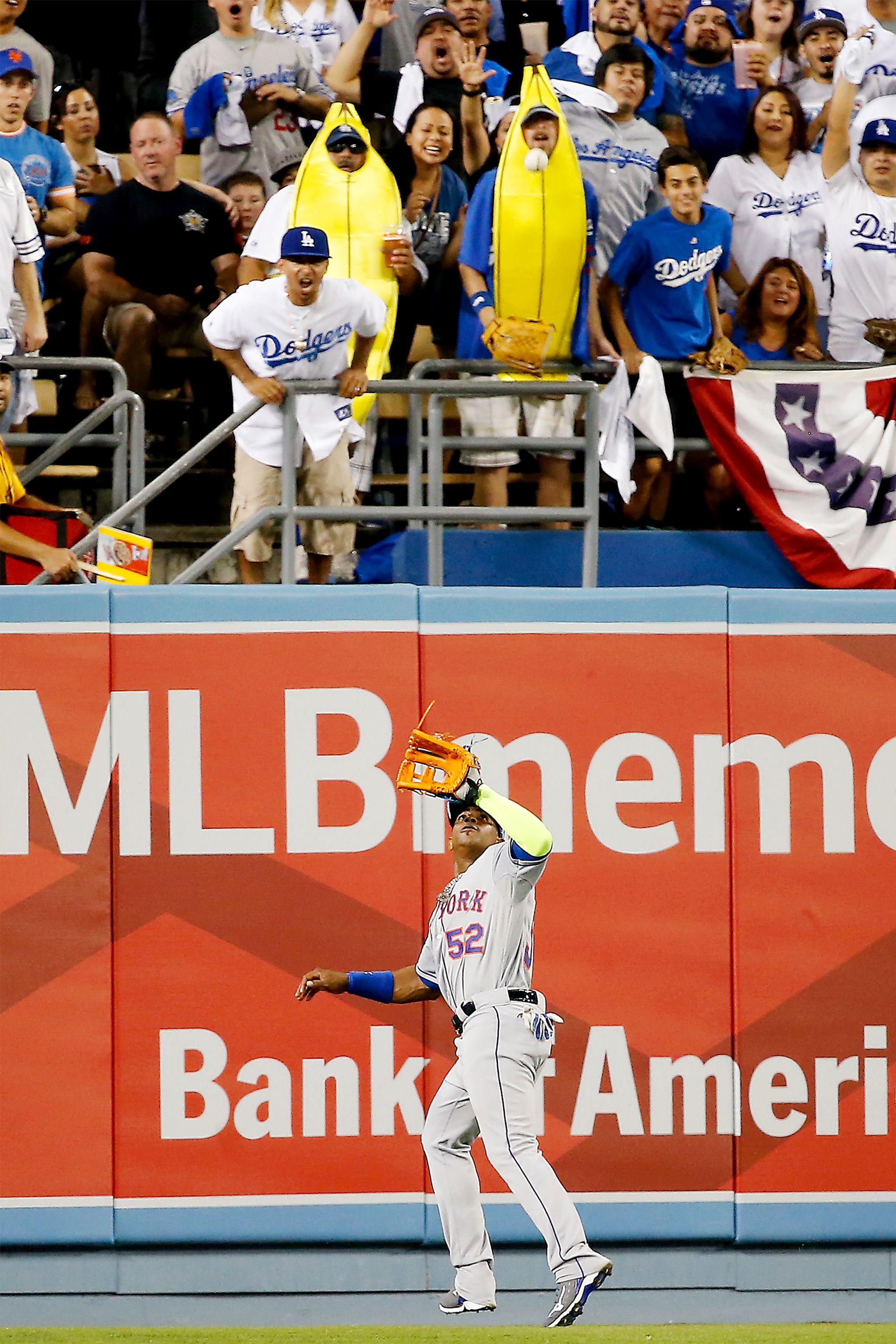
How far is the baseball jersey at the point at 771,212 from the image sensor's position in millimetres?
10078

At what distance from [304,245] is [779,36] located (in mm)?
4274

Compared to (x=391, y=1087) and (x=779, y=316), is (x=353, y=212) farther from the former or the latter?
(x=391, y=1087)

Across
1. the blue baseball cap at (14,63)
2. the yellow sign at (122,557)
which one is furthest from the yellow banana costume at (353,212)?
the yellow sign at (122,557)

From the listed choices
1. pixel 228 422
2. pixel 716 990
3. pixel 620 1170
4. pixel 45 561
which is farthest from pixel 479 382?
pixel 620 1170

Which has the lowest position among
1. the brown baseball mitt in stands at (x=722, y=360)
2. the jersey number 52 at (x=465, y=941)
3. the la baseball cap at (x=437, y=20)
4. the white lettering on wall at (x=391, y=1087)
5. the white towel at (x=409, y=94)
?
the white lettering on wall at (x=391, y=1087)

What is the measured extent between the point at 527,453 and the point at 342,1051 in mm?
3654

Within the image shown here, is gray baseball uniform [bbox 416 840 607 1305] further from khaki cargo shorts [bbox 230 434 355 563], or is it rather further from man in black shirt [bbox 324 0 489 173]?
man in black shirt [bbox 324 0 489 173]

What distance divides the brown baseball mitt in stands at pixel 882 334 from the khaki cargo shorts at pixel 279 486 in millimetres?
2883

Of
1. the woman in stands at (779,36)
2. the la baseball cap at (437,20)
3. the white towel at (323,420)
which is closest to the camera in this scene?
the white towel at (323,420)

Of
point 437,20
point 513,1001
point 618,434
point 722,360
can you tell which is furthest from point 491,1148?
point 437,20

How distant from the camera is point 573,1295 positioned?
6.82 m

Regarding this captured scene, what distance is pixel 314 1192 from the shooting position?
797 centimetres

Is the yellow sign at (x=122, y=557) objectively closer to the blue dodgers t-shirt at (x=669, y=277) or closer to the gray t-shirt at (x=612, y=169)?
the blue dodgers t-shirt at (x=669, y=277)

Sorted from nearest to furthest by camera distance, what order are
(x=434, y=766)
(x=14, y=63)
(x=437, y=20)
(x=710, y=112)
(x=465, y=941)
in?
(x=434, y=766), (x=465, y=941), (x=14, y=63), (x=437, y=20), (x=710, y=112)
